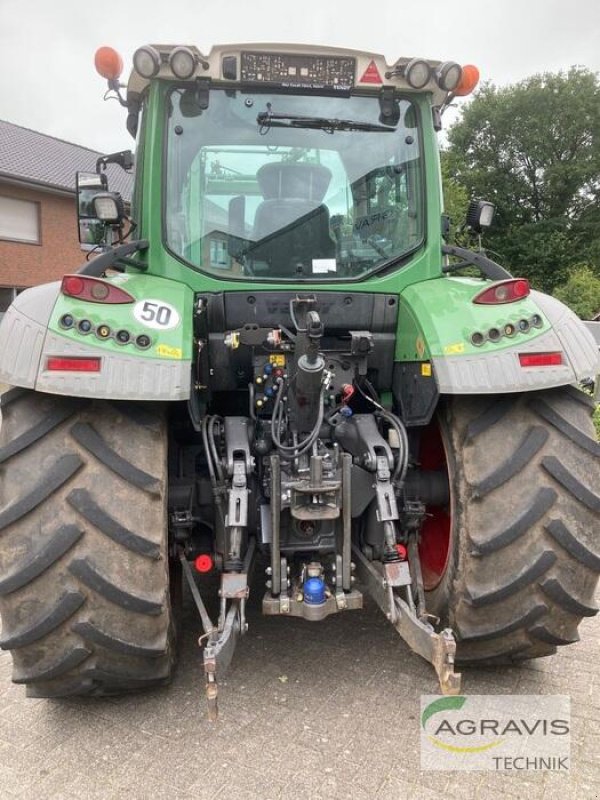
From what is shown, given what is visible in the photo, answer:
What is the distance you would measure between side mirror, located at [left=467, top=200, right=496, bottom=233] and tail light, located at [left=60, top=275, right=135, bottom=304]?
2.09m

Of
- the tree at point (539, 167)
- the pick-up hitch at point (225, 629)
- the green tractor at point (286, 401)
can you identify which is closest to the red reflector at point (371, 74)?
the green tractor at point (286, 401)

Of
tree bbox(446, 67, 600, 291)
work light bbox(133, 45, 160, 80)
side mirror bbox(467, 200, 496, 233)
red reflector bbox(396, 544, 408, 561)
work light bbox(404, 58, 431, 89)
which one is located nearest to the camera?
red reflector bbox(396, 544, 408, 561)

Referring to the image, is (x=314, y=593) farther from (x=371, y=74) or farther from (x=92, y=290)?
(x=371, y=74)

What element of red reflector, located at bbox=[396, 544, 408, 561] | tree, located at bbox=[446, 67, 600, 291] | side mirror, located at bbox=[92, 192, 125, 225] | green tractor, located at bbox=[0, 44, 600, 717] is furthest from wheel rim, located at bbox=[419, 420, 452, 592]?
tree, located at bbox=[446, 67, 600, 291]

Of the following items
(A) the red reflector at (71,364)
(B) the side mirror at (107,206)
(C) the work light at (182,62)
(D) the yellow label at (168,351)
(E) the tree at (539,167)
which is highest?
(E) the tree at (539,167)

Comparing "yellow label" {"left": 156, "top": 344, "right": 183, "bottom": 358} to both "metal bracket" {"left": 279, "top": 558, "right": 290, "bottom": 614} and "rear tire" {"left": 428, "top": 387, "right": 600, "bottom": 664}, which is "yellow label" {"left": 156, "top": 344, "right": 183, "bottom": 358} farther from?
"rear tire" {"left": 428, "top": 387, "right": 600, "bottom": 664}

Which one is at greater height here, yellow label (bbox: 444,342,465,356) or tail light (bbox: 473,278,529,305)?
tail light (bbox: 473,278,529,305)

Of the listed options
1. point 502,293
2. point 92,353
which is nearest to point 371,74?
point 502,293

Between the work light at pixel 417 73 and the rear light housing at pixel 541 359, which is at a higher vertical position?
the work light at pixel 417 73

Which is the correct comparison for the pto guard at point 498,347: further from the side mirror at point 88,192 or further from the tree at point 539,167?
the tree at point 539,167

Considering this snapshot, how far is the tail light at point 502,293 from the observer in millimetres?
2734

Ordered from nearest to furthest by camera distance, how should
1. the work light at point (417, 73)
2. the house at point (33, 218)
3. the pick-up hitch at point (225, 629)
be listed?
the pick-up hitch at point (225, 629) < the work light at point (417, 73) < the house at point (33, 218)

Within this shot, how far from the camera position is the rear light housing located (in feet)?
8.42

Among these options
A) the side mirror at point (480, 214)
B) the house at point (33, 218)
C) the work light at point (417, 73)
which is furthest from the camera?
the house at point (33, 218)
